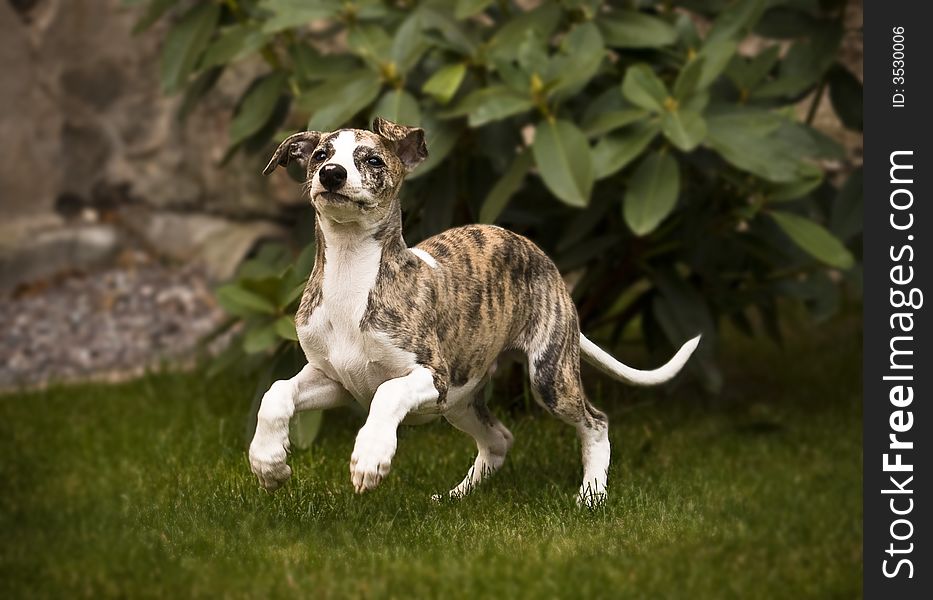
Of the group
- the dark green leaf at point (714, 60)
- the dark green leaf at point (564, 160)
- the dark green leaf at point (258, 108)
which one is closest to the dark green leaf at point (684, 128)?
the dark green leaf at point (714, 60)

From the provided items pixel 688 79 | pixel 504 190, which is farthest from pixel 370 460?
pixel 688 79

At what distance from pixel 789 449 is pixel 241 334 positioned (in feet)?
8.56

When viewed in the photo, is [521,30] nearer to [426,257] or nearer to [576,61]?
[576,61]

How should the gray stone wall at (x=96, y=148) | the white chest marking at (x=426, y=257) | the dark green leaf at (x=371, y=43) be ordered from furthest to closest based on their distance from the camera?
the gray stone wall at (x=96, y=148), the dark green leaf at (x=371, y=43), the white chest marking at (x=426, y=257)

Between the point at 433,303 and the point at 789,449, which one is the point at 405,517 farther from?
the point at 789,449

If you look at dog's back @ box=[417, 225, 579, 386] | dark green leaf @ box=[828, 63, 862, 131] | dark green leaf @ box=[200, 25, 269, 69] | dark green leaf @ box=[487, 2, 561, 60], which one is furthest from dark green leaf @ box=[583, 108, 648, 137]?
dark green leaf @ box=[200, 25, 269, 69]

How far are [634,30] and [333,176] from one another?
2.73m

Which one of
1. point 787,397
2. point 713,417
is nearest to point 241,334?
point 713,417

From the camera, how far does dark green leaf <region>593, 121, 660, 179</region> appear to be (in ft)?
17.3

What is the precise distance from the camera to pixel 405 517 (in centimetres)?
394

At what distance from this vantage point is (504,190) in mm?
5383

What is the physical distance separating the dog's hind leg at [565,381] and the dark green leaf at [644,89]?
145cm

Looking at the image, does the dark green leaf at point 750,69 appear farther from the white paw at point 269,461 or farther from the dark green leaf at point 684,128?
the white paw at point 269,461

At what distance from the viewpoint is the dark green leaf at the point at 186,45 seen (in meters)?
6.20
